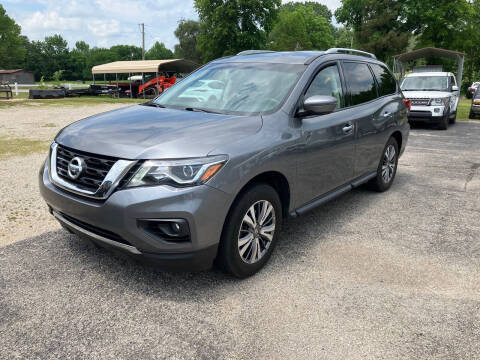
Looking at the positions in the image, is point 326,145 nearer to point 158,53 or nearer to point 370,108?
point 370,108

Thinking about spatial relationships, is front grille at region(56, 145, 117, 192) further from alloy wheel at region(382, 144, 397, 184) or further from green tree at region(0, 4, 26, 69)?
green tree at region(0, 4, 26, 69)

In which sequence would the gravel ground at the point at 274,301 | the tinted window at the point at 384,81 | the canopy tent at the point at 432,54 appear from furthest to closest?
the canopy tent at the point at 432,54, the tinted window at the point at 384,81, the gravel ground at the point at 274,301

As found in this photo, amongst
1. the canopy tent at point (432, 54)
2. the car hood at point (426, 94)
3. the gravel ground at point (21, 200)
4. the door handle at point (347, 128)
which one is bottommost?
the gravel ground at point (21, 200)

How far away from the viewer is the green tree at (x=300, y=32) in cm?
5791

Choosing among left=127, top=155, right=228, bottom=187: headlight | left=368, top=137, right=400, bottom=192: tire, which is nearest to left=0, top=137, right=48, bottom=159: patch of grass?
left=127, top=155, right=228, bottom=187: headlight

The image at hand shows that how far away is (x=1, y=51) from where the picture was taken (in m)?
70.0

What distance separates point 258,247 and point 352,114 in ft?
6.56

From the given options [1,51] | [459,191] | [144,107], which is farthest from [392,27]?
[1,51]

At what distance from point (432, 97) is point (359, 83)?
31.1ft

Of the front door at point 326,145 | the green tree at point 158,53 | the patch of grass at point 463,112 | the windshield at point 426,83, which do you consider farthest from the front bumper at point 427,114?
the green tree at point 158,53

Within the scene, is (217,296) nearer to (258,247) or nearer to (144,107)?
(258,247)

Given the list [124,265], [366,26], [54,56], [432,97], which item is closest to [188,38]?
[366,26]

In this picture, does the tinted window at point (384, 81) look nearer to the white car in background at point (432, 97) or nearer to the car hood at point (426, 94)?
the white car in background at point (432, 97)

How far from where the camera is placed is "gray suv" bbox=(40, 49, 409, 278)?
8.59 feet
